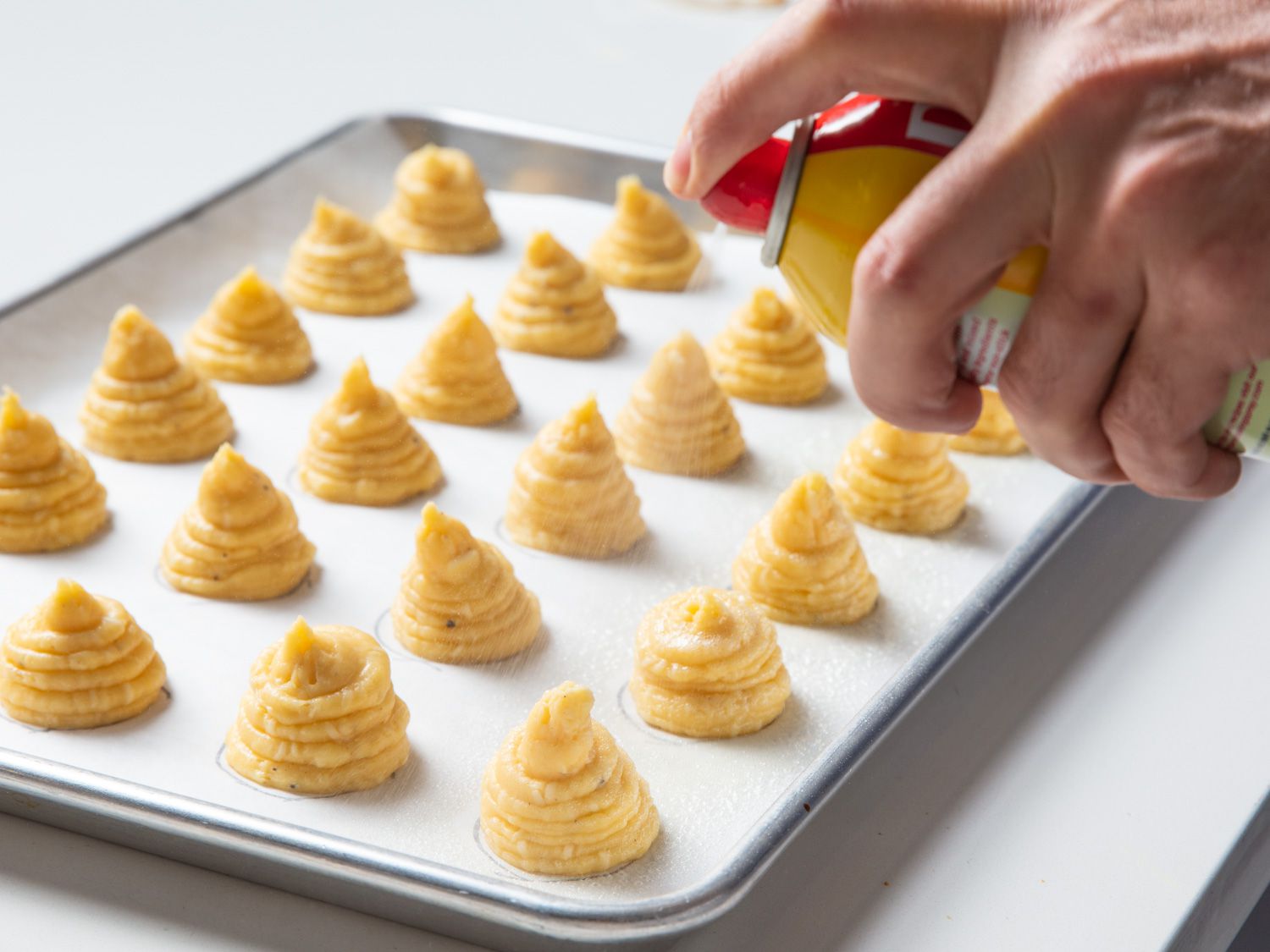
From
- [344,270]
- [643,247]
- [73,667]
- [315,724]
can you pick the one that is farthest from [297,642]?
[643,247]

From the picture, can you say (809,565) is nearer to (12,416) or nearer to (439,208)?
(12,416)

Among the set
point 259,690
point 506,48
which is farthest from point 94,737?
point 506,48

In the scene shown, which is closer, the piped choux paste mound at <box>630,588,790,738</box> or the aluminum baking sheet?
the aluminum baking sheet

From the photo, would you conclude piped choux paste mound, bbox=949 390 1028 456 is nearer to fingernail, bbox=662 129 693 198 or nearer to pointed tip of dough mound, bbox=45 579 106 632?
fingernail, bbox=662 129 693 198

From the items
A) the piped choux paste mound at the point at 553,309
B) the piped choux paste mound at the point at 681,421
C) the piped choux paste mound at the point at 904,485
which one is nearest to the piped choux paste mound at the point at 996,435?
the piped choux paste mound at the point at 904,485

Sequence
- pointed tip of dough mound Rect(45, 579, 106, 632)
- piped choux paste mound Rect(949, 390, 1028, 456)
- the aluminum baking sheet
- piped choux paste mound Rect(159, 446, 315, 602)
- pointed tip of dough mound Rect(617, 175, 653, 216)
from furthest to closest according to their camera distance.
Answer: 1. pointed tip of dough mound Rect(617, 175, 653, 216)
2. piped choux paste mound Rect(949, 390, 1028, 456)
3. piped choux paste mound Rect(159, 446, 315, 602)
4. pointed tip of dough mound Rect(45, 579, 106, 632)
5. the aluminum baking sheet

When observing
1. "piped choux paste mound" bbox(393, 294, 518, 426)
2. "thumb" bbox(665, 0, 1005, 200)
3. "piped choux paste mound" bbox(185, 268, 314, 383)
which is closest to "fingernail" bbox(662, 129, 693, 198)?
"thumb" bbox(665, 0, 1005, 200)

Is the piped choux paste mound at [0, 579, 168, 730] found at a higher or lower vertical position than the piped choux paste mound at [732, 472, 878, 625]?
higher

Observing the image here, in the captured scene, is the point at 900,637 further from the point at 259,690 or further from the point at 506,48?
the point at 506,48
